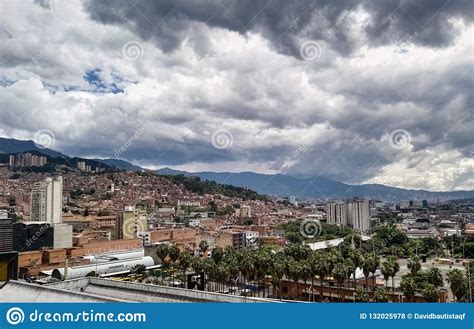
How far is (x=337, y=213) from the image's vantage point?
249ft

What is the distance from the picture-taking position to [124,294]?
14.9 m

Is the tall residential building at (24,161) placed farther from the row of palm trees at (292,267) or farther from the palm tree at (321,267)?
the palm tree at (321,267)

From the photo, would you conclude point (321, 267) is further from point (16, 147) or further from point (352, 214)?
point (16, 147)

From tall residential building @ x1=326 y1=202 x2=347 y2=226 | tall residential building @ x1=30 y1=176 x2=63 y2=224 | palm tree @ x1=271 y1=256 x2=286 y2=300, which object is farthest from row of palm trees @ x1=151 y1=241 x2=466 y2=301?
tall residential building @ x1=326 y1=202 x2=347 y2=226

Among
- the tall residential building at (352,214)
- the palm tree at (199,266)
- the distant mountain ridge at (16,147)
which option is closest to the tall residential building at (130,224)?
the palm tree at (199,266)

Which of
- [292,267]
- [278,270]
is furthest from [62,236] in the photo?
[292,267]

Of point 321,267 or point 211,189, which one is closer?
point 321,267

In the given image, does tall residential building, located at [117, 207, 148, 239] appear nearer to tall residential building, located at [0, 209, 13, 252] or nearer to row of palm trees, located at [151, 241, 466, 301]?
tall residential building, located at [0, 209, 13, 252]

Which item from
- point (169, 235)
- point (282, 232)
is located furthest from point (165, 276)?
point (282, 232)

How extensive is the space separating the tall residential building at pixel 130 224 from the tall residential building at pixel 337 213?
35.9 meters

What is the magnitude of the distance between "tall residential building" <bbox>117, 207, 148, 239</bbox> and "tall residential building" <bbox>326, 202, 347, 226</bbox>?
35867mm

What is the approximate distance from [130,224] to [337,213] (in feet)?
129

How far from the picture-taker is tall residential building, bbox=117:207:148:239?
5116 centimetres

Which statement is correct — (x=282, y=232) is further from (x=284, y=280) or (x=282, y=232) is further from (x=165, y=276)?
(x=284, y=280)
